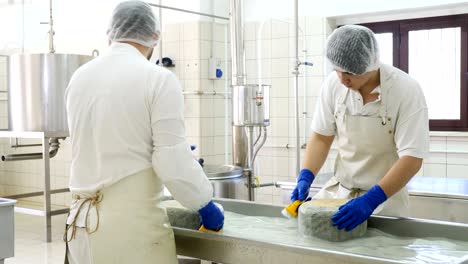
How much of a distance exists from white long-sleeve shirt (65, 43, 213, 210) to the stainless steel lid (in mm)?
2005

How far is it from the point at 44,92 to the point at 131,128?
137 inches

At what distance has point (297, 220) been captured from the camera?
2.10 metres

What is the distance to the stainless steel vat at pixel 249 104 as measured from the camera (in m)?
4.27

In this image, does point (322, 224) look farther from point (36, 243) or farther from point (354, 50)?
point (36, 243)

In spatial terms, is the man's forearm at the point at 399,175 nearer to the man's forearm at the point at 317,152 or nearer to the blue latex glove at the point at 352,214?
the blue latex glove at the point at 352,214

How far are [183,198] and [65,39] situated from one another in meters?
5.22

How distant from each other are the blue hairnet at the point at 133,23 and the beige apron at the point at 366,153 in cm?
84

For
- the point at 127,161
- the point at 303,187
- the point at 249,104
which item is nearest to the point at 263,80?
the point at 249,104

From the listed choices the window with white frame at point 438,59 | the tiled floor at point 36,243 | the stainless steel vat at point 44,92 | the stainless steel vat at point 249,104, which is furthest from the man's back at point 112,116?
the window with white frame at point 438,59

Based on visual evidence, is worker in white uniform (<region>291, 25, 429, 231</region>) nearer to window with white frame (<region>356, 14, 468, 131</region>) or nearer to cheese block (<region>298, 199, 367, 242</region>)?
cheese block (<region>298, 199, 367, 242</region>)

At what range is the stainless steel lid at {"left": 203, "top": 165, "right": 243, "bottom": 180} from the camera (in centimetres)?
379

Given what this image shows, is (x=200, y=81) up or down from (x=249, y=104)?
up

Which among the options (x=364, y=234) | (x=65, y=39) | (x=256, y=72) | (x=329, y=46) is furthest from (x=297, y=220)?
(x=65, y=39)

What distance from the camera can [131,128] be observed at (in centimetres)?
173
